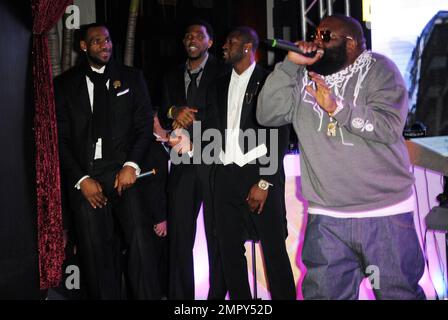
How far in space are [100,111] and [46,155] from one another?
1.64 feet

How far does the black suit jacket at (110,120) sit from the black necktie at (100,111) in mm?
37

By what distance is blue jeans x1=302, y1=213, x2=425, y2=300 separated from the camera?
2756 mm

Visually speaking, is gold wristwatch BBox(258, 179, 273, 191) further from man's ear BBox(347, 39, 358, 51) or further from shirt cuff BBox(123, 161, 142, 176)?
man's ear BBox(347, 39, 358, 51)

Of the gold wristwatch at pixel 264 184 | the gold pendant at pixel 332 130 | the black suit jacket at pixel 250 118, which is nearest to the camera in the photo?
the gold pendant at pixel 332 130

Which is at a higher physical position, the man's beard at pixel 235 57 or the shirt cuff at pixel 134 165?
the man's beard at pixel 235 57

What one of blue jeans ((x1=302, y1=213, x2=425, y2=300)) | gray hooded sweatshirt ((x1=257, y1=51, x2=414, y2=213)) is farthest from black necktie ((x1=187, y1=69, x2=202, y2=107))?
blue jeans ((x1=302, y1=213, x2=425, y2=300))

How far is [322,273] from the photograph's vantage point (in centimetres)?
281

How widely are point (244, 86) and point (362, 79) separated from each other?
137cm

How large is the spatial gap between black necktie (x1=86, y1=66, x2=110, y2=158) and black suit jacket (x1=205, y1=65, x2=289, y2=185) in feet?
2.30

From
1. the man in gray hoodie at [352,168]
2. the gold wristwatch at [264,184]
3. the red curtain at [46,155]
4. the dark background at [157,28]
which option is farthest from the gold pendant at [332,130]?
the dark background at [157,28]

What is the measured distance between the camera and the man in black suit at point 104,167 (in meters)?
4.01

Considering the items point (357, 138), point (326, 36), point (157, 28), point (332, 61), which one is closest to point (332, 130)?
point (357, 138)

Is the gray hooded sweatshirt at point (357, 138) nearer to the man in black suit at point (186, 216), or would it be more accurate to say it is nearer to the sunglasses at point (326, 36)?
the sunglasses at point (326, 36)

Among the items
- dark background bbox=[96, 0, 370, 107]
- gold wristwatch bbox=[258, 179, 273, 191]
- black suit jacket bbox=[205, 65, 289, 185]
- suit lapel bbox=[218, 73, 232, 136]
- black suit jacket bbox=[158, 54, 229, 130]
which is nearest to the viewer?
gold wristwatch bbox=[258, 179, 273, 191]
